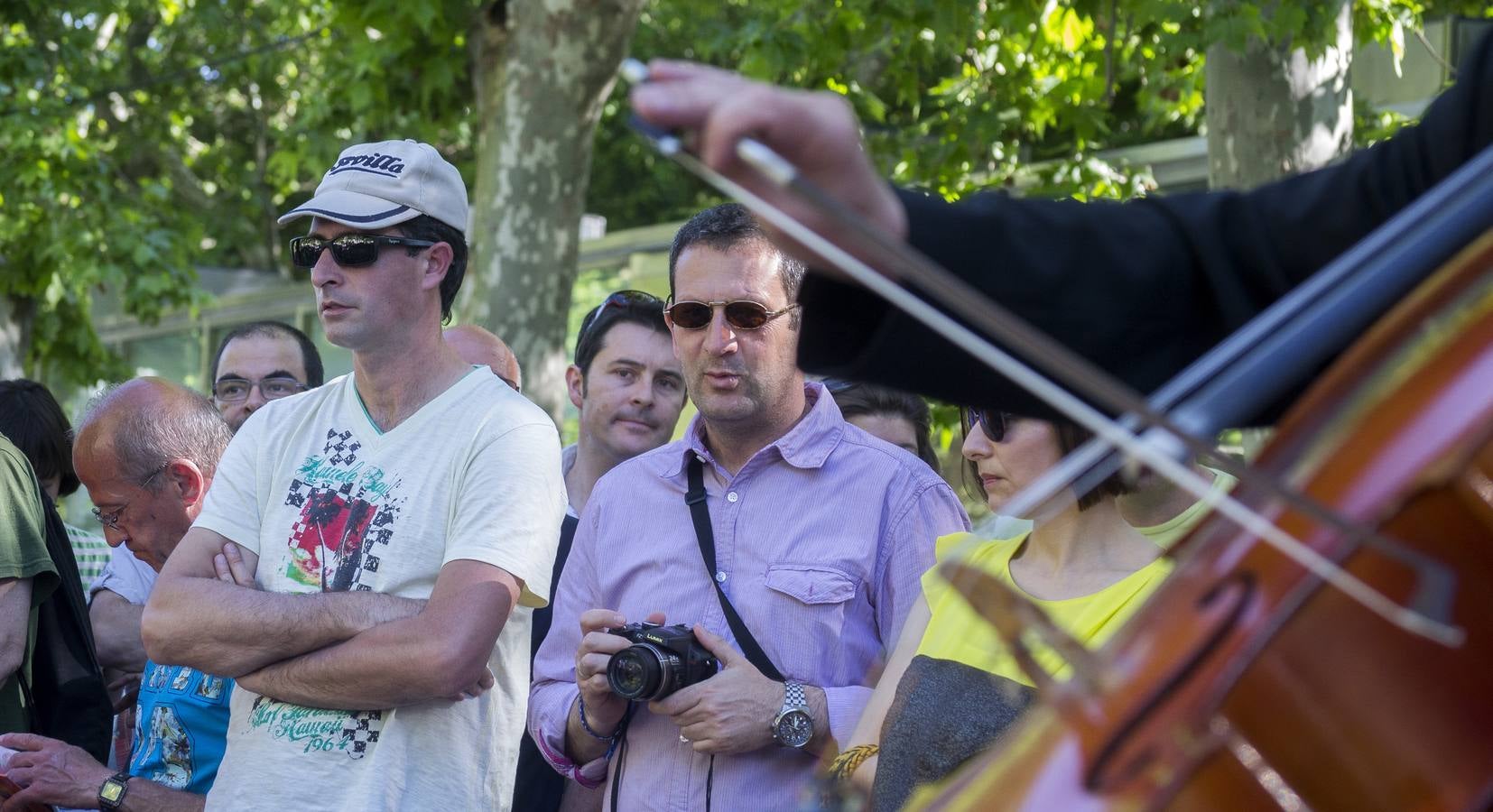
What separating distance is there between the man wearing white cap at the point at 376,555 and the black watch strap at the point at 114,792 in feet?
1.75

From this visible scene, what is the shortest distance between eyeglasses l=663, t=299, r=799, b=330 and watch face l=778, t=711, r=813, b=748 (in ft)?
2.94

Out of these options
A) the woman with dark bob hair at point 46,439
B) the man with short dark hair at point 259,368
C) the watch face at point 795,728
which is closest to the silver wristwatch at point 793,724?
the watch face at point 795,728

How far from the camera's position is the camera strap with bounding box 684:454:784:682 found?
3273mm

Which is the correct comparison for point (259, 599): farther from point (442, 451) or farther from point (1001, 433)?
point (1001, 433)

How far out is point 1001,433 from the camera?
123 inches

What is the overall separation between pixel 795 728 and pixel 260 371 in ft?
10.6

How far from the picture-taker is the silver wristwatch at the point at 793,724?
3.12 metres

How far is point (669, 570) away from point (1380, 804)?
8.37 ft

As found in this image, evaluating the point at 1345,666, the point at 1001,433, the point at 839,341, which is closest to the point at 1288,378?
the point at 1345,666

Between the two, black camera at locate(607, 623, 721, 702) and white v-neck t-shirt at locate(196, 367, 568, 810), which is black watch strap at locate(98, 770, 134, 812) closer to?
white v-neck t-shirt at locate(196, 367, 568, 810)

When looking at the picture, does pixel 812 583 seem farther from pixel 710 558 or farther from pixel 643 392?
pixel 643 392

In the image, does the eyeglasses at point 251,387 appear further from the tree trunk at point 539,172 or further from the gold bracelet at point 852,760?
the gold bracelet at point 852,760

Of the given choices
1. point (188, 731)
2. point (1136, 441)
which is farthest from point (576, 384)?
point (1136, 441)

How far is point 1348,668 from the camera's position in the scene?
0.98 metres
